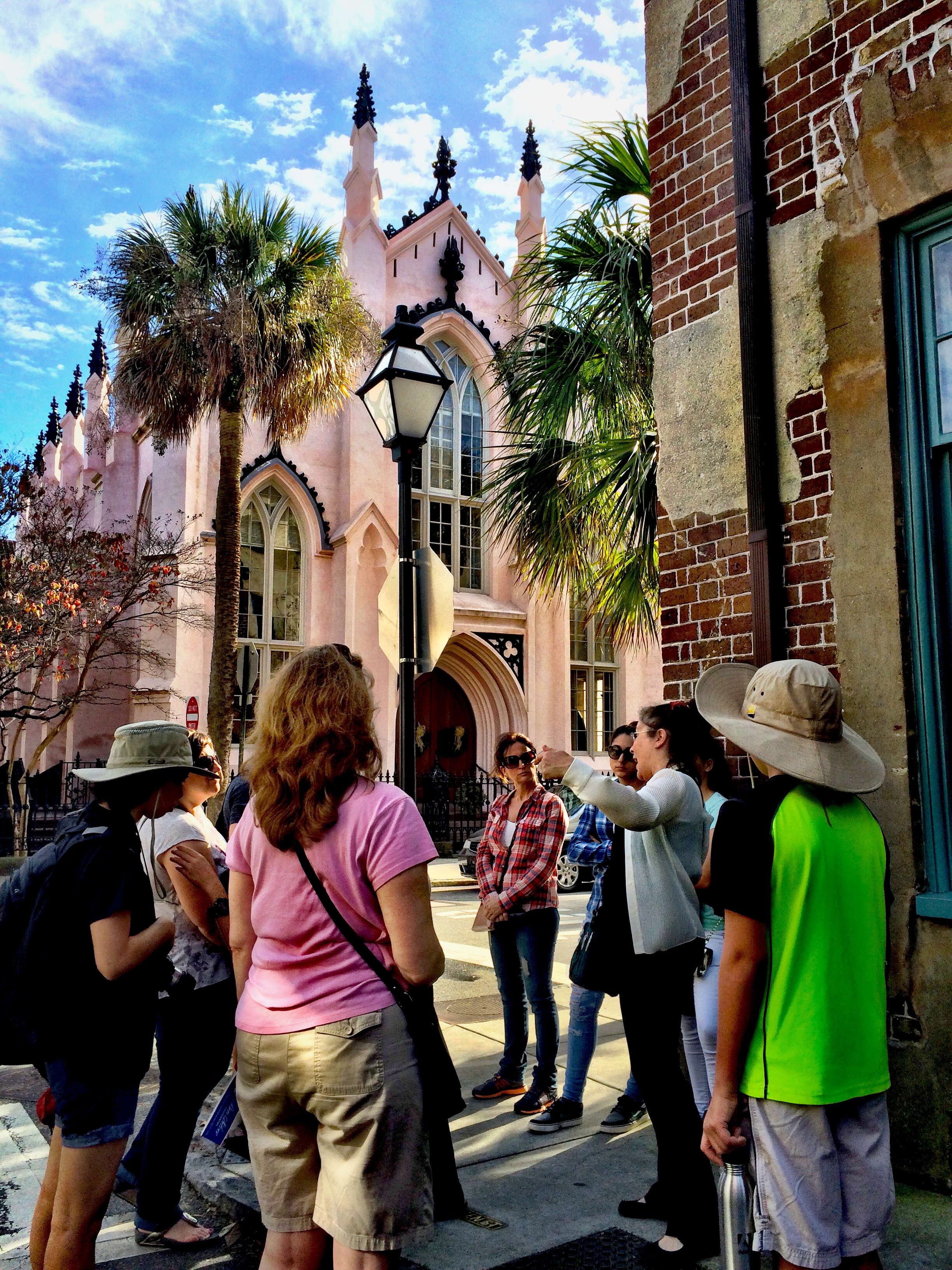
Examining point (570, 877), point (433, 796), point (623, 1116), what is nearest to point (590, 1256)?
point (623, 1116)

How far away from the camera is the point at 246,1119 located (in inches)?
95.4

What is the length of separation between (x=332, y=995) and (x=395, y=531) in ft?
61.3

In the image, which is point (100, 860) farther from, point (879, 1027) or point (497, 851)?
point (497, 851)

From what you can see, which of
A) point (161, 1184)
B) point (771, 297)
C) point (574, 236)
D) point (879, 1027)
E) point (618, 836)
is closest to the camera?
point (879, 1027)

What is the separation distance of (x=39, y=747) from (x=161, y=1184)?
14.3 m

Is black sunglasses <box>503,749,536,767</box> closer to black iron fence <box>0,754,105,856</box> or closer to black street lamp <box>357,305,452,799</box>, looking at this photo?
black street lamp <box>357,305,452,799</box>

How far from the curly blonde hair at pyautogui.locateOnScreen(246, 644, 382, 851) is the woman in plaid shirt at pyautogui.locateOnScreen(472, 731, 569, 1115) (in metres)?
2.70

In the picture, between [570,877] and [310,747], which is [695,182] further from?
[570,877]

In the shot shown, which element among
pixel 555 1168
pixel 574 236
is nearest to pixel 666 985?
pixel 555 1168

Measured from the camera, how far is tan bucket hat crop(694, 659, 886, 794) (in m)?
2.35

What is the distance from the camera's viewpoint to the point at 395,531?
68.0 ft

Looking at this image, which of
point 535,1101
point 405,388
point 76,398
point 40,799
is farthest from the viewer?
point 76,398

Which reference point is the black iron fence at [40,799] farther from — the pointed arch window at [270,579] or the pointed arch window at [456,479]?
the pointed arch window at [456,479]

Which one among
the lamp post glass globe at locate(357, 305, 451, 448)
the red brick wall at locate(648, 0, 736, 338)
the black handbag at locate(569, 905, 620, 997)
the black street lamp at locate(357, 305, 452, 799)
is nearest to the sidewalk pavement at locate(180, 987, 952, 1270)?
the black handbag at locate(569, 905, 620, 997)
